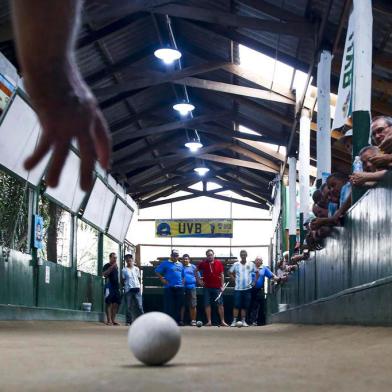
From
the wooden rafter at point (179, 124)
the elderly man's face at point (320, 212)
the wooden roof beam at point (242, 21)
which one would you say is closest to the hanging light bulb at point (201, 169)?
the wooden rafter at point (179, 124)

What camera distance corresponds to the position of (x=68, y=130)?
136 centimetres

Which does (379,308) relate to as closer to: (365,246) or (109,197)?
(365,246)

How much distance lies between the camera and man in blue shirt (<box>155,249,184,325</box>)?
18.2m

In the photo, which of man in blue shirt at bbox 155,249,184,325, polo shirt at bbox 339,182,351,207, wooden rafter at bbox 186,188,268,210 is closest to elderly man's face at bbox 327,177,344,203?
polo shirt at bbox 339,182,351,207

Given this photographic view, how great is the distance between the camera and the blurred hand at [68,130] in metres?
1.36

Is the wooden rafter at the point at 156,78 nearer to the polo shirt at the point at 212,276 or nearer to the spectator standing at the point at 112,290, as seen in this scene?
the spectator standing at the point at 112,290

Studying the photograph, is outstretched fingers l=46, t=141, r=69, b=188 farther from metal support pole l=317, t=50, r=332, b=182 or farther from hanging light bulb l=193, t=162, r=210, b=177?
hanging light bulb l=193, t=162, r=210, b=177

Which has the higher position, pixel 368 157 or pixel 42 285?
pixel 368 157

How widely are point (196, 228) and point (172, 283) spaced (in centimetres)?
1437

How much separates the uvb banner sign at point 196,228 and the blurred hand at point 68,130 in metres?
31.0

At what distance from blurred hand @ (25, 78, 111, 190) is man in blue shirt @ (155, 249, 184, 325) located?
16.8m

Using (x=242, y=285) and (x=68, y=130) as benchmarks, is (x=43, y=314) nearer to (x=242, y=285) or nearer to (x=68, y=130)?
(x=242, y=285)

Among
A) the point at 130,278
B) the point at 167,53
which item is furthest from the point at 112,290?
the point at 167,53

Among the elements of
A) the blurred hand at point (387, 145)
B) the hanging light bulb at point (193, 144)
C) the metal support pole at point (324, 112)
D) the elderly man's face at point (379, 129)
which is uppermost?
the hanging light bulb at point (193, 144)
